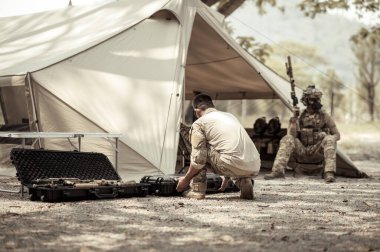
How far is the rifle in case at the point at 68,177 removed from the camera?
5.57m

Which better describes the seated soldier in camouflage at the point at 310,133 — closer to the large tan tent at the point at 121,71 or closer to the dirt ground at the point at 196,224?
the large tan tent at the point at 121,71

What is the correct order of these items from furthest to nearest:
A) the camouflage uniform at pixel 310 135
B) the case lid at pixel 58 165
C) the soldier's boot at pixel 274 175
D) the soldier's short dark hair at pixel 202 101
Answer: the camouflage uniform at pixel 310 135, the soldier's boot at pixel 274 175, the soldier's short dark hair at pixel 202 101, the case lid at pixel 58 165

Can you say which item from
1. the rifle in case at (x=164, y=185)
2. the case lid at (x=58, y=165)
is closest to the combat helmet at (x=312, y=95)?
the rifle in case at (x=164, y=185)

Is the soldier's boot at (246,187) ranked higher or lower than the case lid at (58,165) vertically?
lower

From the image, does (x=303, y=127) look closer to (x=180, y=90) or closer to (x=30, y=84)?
(x=180, y=90)

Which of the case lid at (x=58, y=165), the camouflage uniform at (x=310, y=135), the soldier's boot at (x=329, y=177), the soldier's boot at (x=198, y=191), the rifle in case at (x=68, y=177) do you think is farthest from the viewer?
the camouflage uniform at (x=310, y=135)

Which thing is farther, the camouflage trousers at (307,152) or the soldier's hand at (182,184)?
the camouflage trousers at (307,152)

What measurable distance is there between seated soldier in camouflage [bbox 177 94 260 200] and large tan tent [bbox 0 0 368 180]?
1372 millimetres

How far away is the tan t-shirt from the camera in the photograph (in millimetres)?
5855

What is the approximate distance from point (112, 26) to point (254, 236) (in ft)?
17.2

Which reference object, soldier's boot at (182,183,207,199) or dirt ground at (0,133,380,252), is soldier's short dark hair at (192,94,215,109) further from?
dirt ground at (0,133,380,252)

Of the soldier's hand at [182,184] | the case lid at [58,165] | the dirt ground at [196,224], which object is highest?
the case lid at [58,165]

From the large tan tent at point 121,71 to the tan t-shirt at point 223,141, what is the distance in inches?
59.5

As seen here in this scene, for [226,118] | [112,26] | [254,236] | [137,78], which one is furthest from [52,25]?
[254,236]
